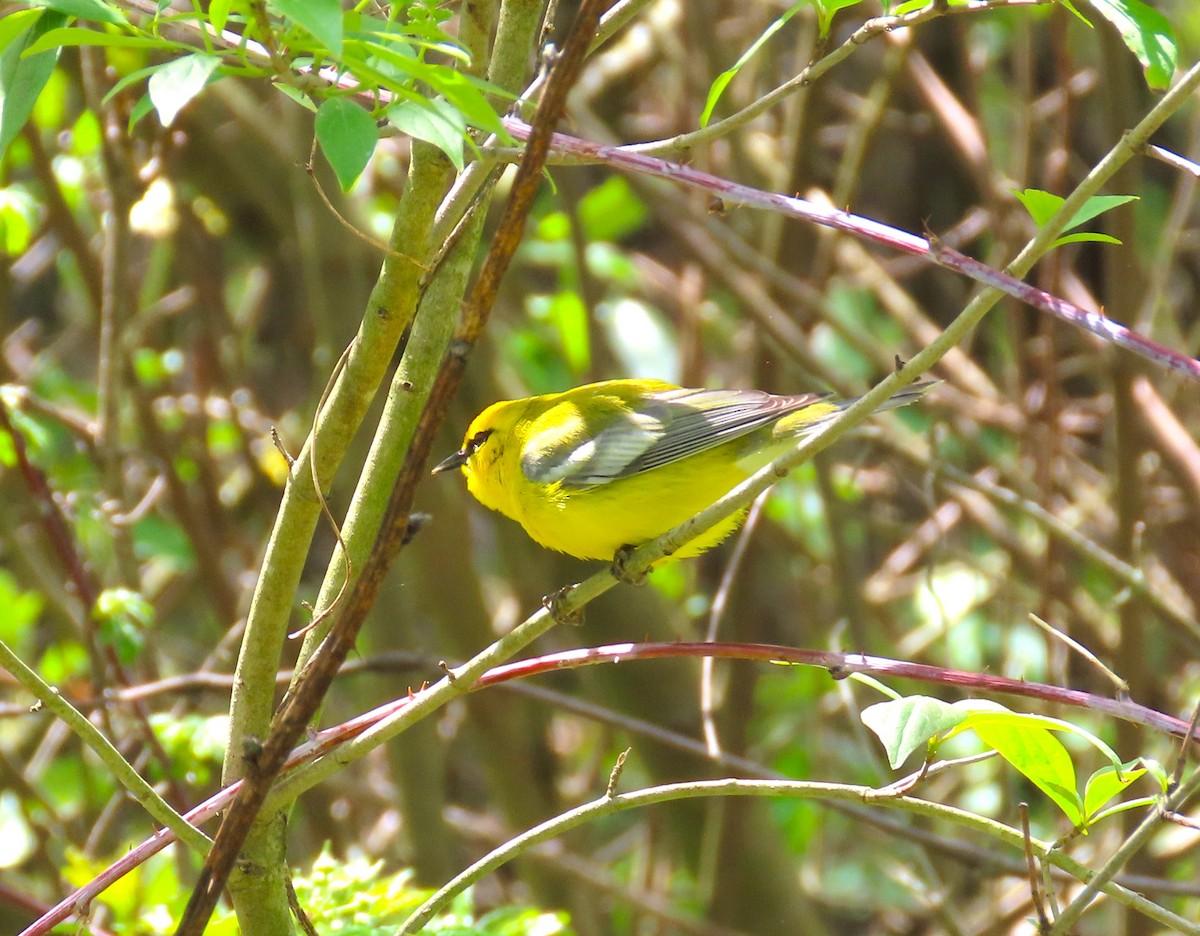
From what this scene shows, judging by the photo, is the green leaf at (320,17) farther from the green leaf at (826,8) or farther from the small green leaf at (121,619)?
the small green leaf at (121,619)

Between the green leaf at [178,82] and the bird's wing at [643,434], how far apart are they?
2387mm

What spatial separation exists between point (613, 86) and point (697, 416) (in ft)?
12.5

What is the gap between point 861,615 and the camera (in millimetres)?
5473

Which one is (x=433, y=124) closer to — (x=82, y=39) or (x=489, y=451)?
(x=82, y=39)

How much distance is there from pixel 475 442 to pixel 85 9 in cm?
276

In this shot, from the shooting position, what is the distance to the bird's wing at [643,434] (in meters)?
3.76

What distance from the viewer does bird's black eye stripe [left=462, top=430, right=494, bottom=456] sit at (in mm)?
4207

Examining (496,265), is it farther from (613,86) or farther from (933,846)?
(613,86)

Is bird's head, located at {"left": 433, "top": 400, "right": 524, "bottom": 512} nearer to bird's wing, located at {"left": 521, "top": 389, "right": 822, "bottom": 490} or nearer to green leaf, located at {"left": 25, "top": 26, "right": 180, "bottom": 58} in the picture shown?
bird's wing, located at {"left": 521, "top": 389, "right": 822, "bottom": 490}

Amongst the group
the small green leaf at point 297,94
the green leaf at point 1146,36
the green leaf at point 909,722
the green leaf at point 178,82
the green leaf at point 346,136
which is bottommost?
the green leaf at point 909,722

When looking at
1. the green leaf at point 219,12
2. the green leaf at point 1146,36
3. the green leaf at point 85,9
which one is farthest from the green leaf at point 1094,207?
the green leaf at point 85,9

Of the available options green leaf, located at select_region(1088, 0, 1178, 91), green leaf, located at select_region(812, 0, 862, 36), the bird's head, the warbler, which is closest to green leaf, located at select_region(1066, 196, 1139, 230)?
green leaf, located at select_region(1088, 0, 1178, 91)

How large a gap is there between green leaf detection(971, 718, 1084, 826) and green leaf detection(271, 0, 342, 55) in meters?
1.27

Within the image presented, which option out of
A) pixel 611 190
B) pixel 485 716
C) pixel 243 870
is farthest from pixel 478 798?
pixel 243 870
